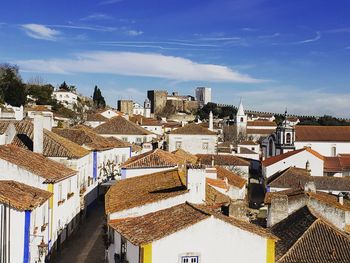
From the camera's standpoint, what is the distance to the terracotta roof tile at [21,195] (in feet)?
53.2

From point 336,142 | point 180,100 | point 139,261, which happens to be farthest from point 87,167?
point 180,100

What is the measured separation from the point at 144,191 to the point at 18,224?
547 centimetres

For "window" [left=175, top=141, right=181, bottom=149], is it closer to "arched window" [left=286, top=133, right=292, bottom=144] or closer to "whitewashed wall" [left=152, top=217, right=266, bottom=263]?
"arched window" [left=286, top=133, right=292, bottom=144]

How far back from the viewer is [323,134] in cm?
7394

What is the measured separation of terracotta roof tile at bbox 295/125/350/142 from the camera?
72.7 m

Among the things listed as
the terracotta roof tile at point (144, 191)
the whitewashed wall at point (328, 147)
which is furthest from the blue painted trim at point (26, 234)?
the whitewashed wall at point (328, 147)

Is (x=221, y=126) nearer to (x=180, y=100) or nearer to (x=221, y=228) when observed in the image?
(x=180, y=100)

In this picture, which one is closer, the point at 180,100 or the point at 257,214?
the point at 257,214

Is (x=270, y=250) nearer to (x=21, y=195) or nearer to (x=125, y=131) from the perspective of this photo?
(x=21, y=195)

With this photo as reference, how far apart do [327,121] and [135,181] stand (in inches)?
3499

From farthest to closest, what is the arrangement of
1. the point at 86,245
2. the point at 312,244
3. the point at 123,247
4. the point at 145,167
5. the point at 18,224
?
the point at 145,167, the point at 86,245, the point at 312,244, the point at 18,224, the point at 123,247

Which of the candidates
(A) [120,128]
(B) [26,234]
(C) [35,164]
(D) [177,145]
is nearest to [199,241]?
(B) [26,234]

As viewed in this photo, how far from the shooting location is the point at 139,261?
1308 cm

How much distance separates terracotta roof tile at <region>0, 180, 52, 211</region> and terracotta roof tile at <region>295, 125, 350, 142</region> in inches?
2278
